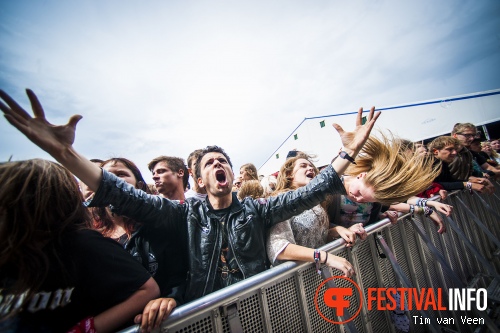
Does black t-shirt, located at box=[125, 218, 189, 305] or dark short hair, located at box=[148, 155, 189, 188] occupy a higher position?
dark short hair, located at box=[148, 155, 189, 188]

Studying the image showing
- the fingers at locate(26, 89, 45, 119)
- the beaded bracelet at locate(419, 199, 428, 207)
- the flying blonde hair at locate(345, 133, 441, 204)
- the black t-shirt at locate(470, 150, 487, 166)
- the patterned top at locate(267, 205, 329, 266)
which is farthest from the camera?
the black t-shirt at locate(470, 150, 487, 166)

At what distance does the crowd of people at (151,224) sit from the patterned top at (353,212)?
0.04ft

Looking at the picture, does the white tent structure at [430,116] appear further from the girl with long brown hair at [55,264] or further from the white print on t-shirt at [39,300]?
the white print on t-shirt at [39,300]

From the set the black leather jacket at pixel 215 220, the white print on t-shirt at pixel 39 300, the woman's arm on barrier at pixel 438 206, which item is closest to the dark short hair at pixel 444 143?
the woman's arm on barrier at pixel 438 206

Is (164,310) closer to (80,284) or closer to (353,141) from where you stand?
(80,284)

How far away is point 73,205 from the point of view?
1.14 m

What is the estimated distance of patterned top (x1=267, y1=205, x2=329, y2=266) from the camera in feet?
5.90

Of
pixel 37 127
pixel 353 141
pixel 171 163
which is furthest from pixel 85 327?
pixel 171 163

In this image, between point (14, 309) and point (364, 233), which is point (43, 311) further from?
point (364, 233)

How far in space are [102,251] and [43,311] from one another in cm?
31

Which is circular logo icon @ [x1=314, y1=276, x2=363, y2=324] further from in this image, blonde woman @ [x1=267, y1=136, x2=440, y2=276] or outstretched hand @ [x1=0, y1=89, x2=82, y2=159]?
outstretched hand @ [x1=0, y1=89, x2=82, y2=159]

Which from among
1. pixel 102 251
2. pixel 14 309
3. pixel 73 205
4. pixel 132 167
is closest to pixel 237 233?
pixel 102 251

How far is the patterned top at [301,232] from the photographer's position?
1800 millimetres

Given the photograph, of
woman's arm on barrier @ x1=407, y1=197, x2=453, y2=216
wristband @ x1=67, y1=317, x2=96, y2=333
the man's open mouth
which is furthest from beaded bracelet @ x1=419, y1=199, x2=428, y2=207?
wristband @ x1=67, y1=317, x2=96, y2=333
